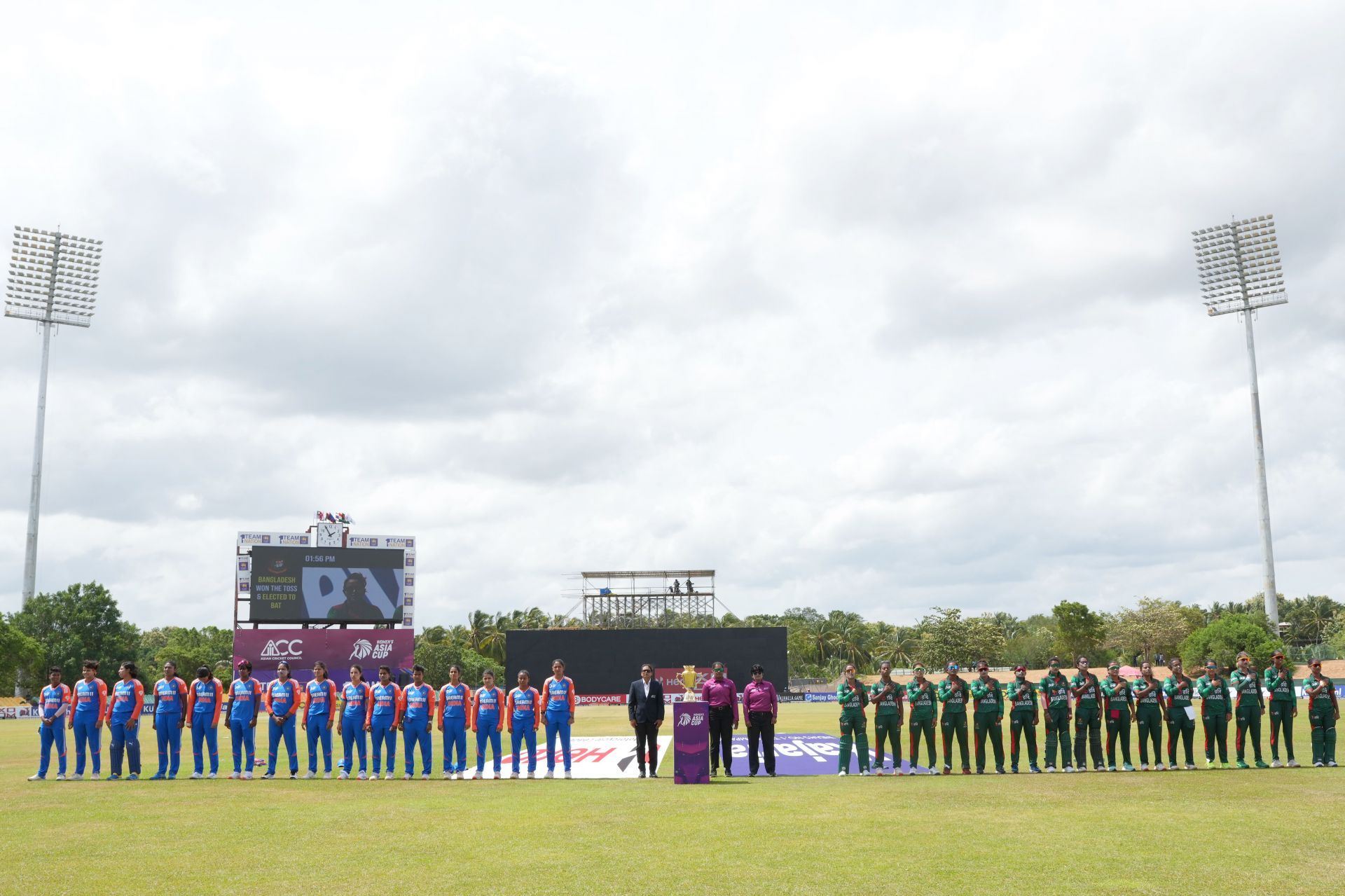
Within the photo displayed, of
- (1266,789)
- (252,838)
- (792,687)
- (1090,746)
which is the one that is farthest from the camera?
(792,687)

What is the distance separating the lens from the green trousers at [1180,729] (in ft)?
57.4

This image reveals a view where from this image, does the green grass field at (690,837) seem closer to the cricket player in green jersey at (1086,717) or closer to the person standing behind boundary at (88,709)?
the person standing behind boundary at (88,709)

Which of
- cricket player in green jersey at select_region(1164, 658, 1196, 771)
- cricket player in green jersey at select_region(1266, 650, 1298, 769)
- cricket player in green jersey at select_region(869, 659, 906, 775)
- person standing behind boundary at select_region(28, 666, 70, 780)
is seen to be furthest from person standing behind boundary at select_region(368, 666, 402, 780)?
cricket player in green jersey at select_region(1266, 650, 1298, 769)

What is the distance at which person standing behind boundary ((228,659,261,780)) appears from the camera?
675 inches

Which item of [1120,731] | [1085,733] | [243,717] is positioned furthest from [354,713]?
[1120,731]

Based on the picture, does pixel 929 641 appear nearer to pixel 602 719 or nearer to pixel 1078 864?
pixel 602 719

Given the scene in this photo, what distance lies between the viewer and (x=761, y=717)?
17.0 metres

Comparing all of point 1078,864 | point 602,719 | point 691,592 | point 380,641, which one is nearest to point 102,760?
point 1078,864

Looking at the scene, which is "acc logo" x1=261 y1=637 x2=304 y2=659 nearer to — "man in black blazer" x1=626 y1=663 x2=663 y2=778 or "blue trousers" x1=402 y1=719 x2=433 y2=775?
"blue trousers" x1=402 y1=719 x2=433 y2=775

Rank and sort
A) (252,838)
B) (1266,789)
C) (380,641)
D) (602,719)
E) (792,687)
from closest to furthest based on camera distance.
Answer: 1. (252,838)
2. (1266,789)
3. (602,719)
4. (380,641)
5. (792,687)

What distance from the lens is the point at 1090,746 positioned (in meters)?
17.5

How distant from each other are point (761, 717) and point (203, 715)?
29.2 feet

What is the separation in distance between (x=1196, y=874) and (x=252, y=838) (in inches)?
324

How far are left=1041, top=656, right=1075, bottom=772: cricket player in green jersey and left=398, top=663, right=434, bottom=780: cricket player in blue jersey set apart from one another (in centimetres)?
982
